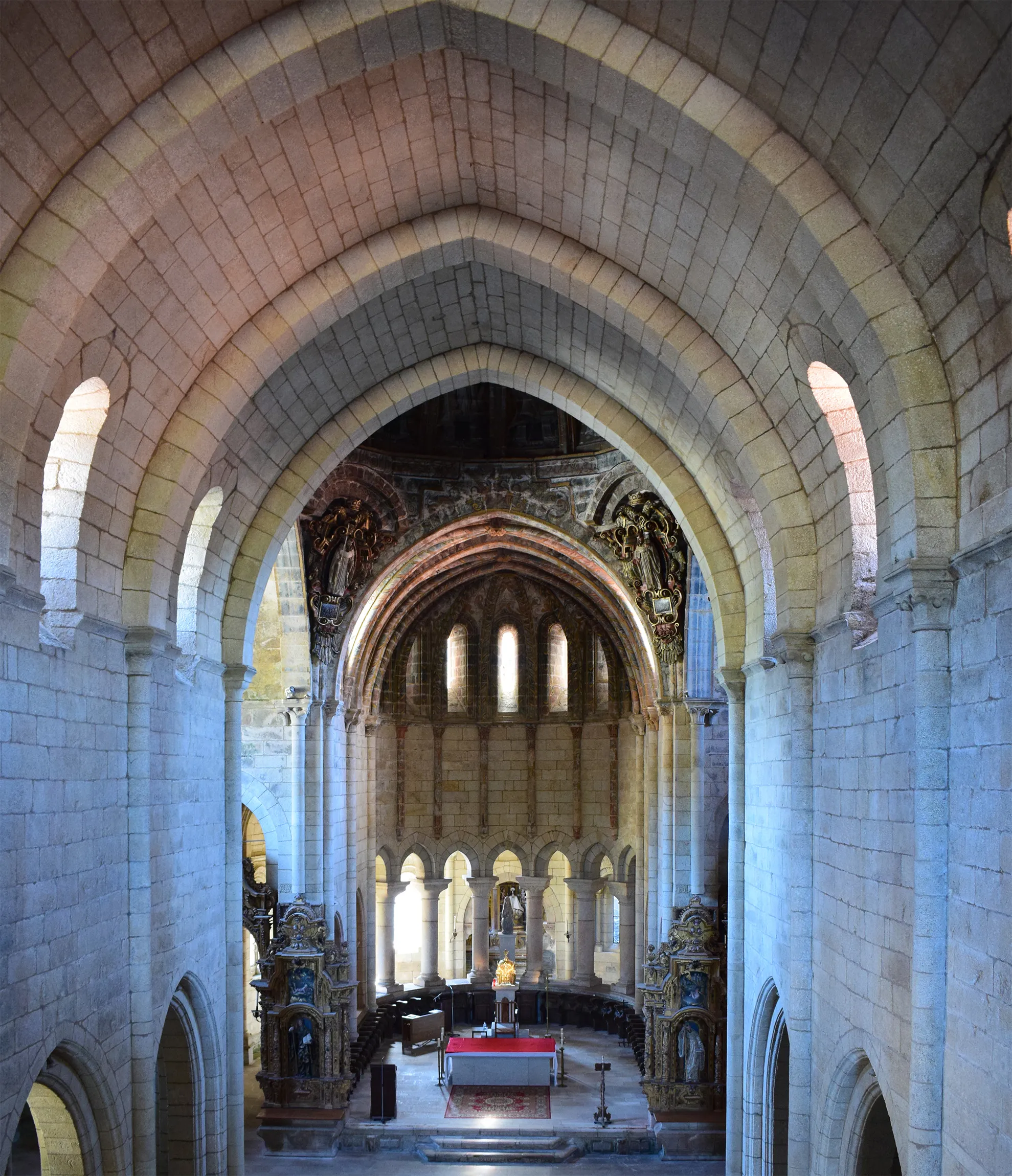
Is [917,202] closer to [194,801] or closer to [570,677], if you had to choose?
[194,801]

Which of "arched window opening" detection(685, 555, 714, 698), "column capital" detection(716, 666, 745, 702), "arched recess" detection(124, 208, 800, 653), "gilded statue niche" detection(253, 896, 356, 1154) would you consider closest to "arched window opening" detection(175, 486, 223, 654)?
"arched recess" detection(124, 208, 800, 653)

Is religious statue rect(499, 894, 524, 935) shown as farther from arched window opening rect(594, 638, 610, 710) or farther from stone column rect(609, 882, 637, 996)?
arched window opening rect(594, 638, 610, 710)

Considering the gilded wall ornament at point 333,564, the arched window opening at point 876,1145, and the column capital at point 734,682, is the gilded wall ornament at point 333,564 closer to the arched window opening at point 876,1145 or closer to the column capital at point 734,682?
the column capital at point 734,682

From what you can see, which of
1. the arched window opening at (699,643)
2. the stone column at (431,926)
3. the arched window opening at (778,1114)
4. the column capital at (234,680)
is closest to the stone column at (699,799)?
the arched window opening at (699,643)

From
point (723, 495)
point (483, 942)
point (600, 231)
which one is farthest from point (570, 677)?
point (600, 231)

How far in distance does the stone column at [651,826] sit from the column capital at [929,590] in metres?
16.7

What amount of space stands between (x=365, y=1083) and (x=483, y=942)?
5.86m

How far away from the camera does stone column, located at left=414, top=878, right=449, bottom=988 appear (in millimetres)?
29078

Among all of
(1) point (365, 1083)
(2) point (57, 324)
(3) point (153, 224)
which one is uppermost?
(3) point (153, 224)

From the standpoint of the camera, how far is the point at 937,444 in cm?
792

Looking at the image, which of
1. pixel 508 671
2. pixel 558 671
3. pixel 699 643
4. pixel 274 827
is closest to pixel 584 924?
pixel 558 671

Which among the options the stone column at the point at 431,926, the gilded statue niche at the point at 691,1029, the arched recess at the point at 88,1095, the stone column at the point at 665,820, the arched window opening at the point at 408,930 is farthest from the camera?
the arched window opening at the point at 408,930

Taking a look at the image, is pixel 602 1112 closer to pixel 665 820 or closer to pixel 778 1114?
pixel 665 820

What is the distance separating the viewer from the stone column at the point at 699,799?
22.4m
